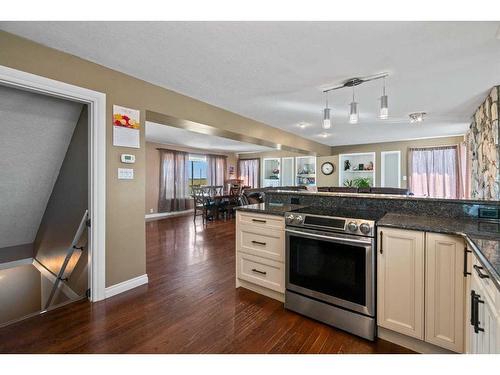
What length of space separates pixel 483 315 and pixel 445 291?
1.28 feet

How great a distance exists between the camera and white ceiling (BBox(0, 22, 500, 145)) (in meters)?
1.76

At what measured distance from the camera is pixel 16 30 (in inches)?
70.0

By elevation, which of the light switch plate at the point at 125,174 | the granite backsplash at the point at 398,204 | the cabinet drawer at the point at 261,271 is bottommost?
the cabinet drawer at the point at 261,271

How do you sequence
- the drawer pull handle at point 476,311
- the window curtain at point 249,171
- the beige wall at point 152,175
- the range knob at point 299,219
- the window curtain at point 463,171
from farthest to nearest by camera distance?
the window curtain at point 249,171
the beige wall at point 152,175
the window curtain at point 463,171
the range knob at point 299,219
the drawer pull handle at point 476,311

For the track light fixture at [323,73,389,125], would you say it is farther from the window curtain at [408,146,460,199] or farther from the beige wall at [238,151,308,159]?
A: the beige wall at [238,151,308,159]

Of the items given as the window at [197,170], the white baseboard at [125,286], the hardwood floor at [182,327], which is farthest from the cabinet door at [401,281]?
the window at [197,170]

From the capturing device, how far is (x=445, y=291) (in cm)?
151

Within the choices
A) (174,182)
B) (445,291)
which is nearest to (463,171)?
(445,291)

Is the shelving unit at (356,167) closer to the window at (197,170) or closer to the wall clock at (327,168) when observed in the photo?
the wall clock at (327,168)

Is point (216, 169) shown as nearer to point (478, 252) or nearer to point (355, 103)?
point (355, 103)

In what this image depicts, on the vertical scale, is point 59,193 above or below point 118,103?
below

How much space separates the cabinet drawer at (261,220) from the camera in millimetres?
2266

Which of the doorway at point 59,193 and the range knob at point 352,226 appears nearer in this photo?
the range knob at point 352,226
